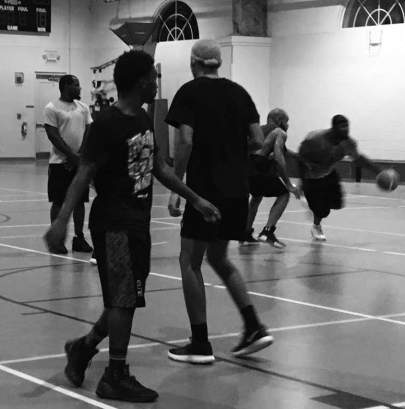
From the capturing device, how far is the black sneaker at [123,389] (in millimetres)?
5328

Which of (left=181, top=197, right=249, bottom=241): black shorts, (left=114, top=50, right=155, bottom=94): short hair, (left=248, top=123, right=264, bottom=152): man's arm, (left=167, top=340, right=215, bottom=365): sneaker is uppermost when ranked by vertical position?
(left=114, top=50, right=155, bottom=94): short hair

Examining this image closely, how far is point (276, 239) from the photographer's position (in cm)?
1228

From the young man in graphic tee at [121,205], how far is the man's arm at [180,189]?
0.15 meters

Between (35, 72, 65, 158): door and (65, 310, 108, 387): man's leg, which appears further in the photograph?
(35, 72, 65, 158): door

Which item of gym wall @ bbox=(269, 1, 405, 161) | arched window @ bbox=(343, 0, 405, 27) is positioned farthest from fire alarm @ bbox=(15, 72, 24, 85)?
arched window @ bbox=(343, 0, 405, 27)

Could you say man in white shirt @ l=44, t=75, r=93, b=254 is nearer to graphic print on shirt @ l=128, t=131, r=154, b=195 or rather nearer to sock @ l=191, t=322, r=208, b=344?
sock @ l=191, t=322, r=208, b=344

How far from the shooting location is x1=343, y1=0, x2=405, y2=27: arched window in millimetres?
24250

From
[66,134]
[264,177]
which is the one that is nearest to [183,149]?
[66,134]

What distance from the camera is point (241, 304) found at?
650 centimetres

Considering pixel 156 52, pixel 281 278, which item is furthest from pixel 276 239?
pixel 156 52

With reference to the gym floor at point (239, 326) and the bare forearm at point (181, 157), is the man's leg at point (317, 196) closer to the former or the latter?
the gym floor at point (239, 326)

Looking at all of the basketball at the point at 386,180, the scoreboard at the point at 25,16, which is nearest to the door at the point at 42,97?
the scoreboard at the point at 25,16

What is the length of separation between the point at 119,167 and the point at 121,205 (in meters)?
0.20

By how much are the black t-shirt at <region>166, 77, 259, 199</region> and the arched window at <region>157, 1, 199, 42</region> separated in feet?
78.7
